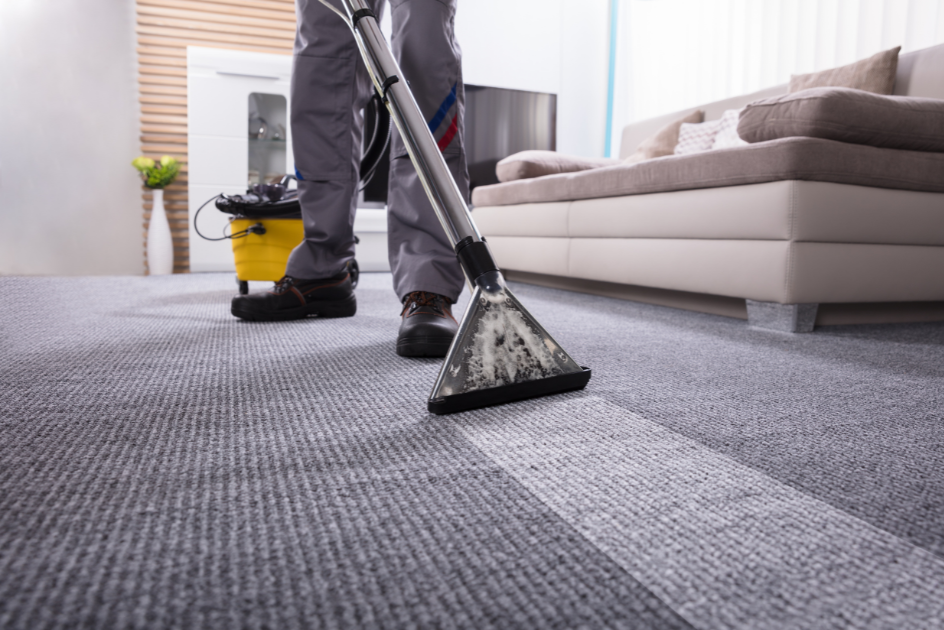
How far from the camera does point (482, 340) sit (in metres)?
0.63

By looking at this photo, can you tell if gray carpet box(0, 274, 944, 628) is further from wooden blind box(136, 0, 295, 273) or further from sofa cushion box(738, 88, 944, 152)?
wooden blind box(136, 0, 295, 273)

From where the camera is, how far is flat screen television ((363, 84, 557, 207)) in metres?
3.96

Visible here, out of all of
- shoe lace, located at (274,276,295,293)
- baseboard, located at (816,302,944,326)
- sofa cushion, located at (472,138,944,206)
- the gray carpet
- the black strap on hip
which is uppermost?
the black strap on hip

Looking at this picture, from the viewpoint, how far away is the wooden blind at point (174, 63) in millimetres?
3473

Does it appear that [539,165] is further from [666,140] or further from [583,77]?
[583,77]

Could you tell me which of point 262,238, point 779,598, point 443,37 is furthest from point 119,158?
point 779,598

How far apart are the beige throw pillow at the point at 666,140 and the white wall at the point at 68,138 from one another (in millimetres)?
2865

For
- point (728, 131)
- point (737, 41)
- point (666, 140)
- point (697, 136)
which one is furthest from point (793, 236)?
point (737, 41)

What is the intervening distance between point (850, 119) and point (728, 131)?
1088 mm

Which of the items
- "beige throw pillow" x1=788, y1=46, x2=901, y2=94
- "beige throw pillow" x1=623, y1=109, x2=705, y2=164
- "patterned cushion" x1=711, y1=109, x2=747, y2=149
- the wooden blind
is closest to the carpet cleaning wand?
"beige throw pillow" x1=788, y1=46, x2=901, y2=94

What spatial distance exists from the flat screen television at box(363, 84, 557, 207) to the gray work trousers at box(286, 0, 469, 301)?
2.63 m

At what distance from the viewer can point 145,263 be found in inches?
143

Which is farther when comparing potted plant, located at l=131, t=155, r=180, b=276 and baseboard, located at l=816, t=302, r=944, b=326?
potted plant, located at l=131, t=155, r=180, b=276

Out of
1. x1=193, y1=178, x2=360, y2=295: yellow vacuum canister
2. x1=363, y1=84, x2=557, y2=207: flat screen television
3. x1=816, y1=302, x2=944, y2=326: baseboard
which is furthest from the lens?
x1=363, y1=84, x2=557, y2=207: flat screen television
